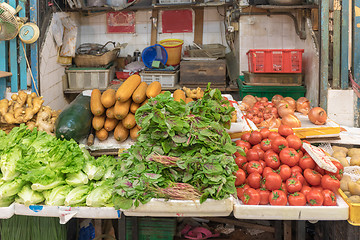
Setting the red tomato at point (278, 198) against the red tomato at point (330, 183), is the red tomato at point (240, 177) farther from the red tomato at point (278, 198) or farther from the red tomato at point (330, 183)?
the red tomato at point (330, 183)

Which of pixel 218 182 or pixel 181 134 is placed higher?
pixel 181 134

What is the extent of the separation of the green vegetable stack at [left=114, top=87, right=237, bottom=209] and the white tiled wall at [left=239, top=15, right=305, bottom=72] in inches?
155

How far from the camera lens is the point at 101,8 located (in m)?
6.21

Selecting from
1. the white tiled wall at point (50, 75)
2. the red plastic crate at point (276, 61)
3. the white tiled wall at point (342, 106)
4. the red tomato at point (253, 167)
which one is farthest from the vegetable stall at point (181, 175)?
the white tiled wall at point (50, 75)

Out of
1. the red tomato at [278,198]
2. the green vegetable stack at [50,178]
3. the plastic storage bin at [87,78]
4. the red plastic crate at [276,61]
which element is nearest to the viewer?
the red tomato at [278,198]

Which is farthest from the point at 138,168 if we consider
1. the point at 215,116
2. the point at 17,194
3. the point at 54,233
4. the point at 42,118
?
the point at 42,118

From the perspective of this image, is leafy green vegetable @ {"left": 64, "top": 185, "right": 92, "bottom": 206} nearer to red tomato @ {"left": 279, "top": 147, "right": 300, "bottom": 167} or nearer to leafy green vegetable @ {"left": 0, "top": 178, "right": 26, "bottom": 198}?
leafy green vegetable @ {"left": 0, "top": 178, "right": 26, "bottom": 198}

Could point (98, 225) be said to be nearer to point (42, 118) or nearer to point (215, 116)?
point (42, 118)

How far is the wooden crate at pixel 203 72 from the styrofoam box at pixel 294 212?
12.3 ft

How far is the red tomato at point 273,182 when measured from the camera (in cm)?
236

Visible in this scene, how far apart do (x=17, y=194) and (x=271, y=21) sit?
4797 mm

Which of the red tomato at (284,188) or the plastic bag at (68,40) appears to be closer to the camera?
the red tomato at (284,188)

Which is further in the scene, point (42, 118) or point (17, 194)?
point (42, 118)

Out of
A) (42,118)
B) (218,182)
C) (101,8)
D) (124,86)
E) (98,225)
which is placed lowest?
(98,225)
